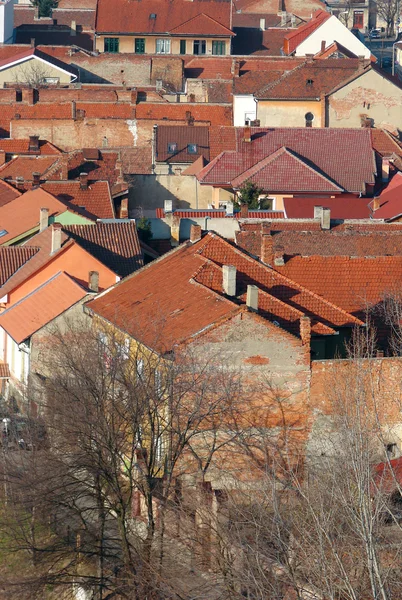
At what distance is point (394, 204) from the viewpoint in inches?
2089

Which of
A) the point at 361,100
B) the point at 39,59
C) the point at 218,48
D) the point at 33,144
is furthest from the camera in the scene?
the point at 218,48

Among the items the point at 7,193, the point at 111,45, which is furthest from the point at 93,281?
the point at 111,45

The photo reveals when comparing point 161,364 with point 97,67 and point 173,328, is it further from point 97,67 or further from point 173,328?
point 97,67

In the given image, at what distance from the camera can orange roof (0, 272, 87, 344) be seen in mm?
39250

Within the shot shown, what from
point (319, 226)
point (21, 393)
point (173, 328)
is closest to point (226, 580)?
point (173, 328)

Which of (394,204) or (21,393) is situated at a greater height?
(394,204)

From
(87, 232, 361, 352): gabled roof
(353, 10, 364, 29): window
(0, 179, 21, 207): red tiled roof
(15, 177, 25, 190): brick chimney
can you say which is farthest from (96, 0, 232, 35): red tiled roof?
(87, 232, 361, 352): gabled roof

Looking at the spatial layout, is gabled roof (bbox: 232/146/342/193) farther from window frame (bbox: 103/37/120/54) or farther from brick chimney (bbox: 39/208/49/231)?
window frame (bbox: 103/37/120/54)

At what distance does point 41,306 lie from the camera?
40.4 m

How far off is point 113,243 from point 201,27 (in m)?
45.5

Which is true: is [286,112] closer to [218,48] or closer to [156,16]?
[218,48]

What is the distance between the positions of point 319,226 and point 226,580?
2346 centimetres

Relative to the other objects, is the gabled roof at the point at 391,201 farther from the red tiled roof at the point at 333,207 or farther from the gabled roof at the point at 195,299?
the gabled roof at the point at 195,299

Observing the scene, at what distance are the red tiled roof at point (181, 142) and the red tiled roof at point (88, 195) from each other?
9.54 meters
